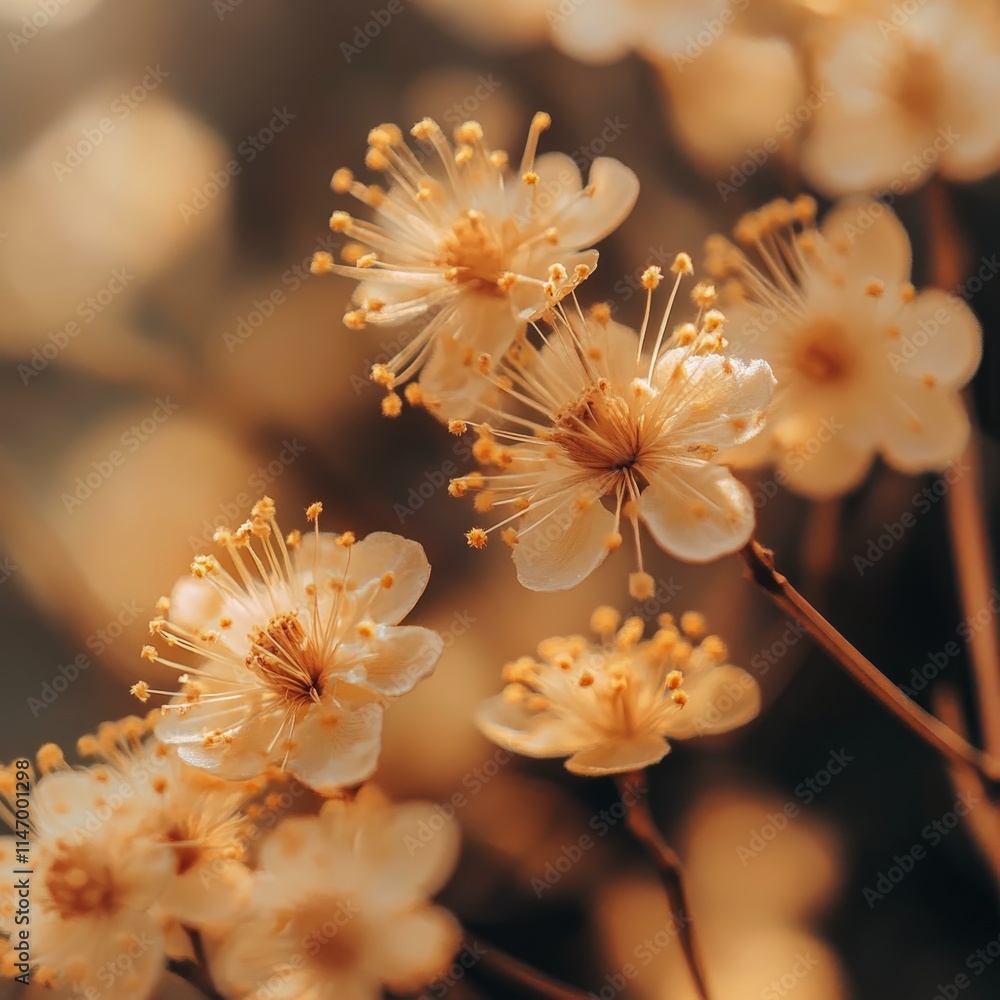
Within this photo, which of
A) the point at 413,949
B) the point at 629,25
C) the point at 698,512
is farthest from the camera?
the point at 629,25

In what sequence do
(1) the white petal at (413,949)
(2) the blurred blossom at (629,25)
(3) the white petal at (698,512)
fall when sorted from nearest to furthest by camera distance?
(3) the white petal at (698,512) < (1) the white petal at (413,949) < (2) the blurred blossom at (629,25)

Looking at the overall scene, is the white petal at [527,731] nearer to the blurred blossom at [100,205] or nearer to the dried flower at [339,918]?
the dried flower at [339,918]

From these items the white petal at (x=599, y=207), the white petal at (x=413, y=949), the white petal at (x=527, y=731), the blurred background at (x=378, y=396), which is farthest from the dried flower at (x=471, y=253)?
the white petal at (x=413, y=949)

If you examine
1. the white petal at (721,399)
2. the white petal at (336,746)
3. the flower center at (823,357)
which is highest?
the white petal at (721,399)

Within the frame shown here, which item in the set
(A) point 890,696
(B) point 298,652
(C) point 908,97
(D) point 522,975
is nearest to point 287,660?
(B) point 298,652

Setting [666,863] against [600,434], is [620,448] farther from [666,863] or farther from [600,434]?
[666,863]

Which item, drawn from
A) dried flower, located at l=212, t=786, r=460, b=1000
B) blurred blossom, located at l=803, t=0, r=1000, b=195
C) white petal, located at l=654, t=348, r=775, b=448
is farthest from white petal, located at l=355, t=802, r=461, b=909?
blurred blossom, located at l=803, t=0, r=1000, b=195
